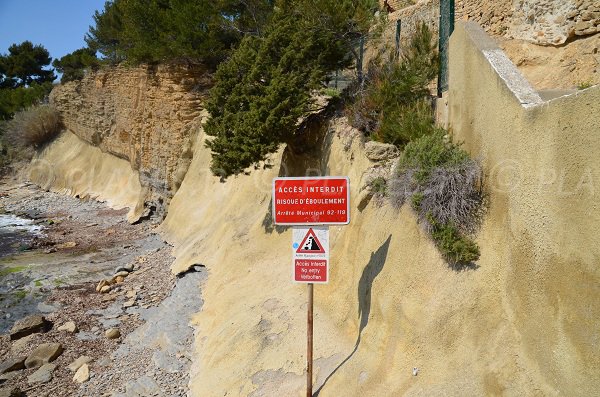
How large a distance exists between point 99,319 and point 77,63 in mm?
28023

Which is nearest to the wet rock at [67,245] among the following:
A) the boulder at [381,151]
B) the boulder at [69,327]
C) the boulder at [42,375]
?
the boulder at [69,327]

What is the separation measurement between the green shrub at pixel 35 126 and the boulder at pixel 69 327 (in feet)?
92.8

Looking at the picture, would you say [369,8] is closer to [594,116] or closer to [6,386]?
[594,116]

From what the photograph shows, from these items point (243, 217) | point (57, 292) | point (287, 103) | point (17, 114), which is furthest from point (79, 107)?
point (287, 103)

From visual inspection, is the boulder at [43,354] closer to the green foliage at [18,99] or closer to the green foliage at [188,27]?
the green foliage at [188,27]

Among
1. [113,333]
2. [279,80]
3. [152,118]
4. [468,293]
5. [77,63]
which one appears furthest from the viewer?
[77,63]

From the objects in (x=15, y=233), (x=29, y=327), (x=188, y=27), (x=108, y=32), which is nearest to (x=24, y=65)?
(x=108, y=32)

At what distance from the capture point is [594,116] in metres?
3.33

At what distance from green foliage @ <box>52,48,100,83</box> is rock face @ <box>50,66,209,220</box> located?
98cm

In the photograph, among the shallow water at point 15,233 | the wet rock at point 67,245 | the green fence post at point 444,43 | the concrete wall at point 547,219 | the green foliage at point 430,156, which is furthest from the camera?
the shallow water at point 15,233

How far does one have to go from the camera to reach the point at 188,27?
1608cm

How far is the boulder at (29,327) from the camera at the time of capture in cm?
975

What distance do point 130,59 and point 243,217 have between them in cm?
1184

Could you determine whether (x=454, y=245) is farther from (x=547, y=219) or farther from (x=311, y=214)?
(x=311, y=214)
